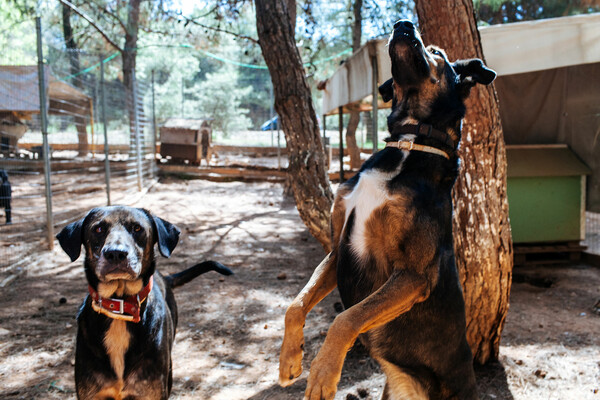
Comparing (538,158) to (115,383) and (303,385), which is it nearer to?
(303,385)

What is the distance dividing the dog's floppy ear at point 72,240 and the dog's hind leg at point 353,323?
152 cm

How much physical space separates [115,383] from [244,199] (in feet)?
31.1

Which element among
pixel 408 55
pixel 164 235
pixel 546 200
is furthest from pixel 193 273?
pixel 546 200

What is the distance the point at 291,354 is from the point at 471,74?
1630 millimetres

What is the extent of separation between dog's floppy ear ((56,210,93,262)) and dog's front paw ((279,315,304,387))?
1330mm

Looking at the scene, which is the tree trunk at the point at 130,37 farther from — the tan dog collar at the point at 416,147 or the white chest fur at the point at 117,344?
the tan dog collar at the point at 416,147

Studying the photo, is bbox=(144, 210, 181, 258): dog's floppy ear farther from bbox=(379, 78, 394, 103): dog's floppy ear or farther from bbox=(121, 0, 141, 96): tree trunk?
bbox=(121, 0, 141, 96): tree trunk

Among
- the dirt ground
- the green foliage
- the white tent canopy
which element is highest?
the green foliage

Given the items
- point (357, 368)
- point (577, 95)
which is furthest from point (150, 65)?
point (357, 368)

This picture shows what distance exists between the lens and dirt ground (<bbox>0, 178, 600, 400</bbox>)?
3.50 metres

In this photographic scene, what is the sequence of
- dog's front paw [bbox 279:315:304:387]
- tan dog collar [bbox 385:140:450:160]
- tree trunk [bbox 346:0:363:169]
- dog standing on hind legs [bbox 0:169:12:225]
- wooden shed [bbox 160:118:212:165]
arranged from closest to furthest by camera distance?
dog's front paw [bbox 279:315:304:387]
tan dog collar [bbox 385:140:450:160]
dog standing on hind legs [bbox 0:169:12:225]
tree trunk [bbox 346:0:363:169]
wooden shed [bbox 160:118:212:165]

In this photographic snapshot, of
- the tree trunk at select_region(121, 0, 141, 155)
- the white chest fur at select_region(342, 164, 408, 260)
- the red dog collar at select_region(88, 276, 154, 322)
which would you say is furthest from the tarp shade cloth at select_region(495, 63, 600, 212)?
the tree trunk at select_region(121, 0, 141, 155)

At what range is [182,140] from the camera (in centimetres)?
1584

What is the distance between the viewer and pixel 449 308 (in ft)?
7.54
